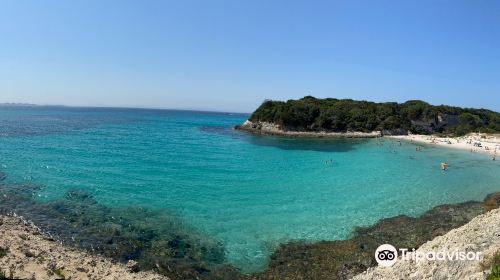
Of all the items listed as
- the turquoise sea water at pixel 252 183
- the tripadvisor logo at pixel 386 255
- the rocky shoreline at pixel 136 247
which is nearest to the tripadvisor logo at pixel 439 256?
the tripadvisor logo at pixel 386 255

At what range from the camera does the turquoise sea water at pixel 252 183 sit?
22531 mm

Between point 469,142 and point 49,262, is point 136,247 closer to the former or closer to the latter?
point 49,262

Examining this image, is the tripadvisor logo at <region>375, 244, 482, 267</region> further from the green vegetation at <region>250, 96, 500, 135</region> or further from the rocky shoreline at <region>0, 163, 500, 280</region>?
the green vegetation at <region>250, 96, 500, 135</region>

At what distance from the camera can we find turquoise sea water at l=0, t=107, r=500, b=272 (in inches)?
887

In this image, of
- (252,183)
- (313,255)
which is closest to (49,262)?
(313,255)

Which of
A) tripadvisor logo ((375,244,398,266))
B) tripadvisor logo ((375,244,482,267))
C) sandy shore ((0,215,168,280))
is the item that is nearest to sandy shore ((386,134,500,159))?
tripadvisor logo ((375,244,398,266))


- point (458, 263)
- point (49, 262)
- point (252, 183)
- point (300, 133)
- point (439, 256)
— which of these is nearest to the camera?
point (458, 263)

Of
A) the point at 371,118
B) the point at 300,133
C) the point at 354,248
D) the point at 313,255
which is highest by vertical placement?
the point at 371,118

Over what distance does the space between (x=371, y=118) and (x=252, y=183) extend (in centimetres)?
7173

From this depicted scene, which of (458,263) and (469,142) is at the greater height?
(469,142)

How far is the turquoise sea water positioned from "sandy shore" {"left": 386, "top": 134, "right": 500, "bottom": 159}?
14.2 meters

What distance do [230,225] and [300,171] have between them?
20.8 meters

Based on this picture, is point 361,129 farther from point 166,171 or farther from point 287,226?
point 287,226

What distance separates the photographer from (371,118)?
96.2 m
